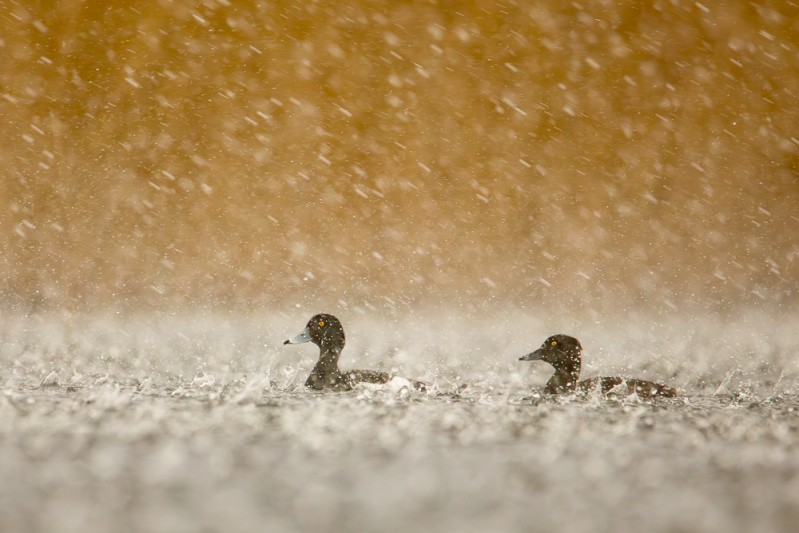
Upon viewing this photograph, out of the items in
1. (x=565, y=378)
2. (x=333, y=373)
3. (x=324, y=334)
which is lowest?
(x=324, y=334)

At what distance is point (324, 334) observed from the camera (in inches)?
417

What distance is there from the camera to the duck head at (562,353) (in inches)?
396

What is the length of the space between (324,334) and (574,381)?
240cm

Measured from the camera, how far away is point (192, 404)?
27.4 feet

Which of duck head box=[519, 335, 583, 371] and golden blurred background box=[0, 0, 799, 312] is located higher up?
duck head box=[519, 335, 583, 371]

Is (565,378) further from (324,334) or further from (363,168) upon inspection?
(363,168)

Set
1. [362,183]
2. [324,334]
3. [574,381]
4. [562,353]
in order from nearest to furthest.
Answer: [574,381]
[562,353]
[324,334]
[362,183]

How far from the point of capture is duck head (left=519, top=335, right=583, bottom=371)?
1006 centimetres

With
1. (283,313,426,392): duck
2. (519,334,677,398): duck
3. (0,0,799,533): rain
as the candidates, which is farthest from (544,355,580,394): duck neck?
(0,0,799,533): rain

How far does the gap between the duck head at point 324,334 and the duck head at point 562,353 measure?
5.92 feet

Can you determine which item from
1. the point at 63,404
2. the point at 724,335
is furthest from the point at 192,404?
the point at 724,335

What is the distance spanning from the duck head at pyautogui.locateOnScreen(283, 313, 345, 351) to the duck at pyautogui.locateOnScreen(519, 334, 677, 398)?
1783 mm

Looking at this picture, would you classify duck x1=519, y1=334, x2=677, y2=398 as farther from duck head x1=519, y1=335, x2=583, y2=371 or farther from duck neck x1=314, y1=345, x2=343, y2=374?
duck neck x1=314, y1=345, x2=343, y2=374

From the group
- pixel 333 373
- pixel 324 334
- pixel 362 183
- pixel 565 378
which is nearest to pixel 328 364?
pixel 333 373
